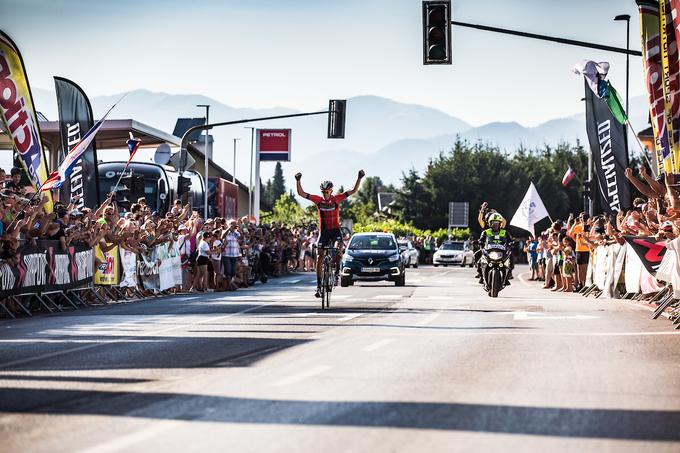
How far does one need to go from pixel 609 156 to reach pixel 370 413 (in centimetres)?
2105

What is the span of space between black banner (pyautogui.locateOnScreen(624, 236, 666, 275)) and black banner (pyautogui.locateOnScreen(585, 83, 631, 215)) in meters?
5.62

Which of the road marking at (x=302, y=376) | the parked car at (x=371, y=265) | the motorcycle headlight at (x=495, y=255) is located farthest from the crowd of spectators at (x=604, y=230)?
the road marking at (x=302, y=376)

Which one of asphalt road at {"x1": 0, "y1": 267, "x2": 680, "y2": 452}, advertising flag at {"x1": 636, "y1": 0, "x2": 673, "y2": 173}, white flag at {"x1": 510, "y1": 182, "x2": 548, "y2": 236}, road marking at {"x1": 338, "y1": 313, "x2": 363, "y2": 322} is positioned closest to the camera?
asphalt road at {"x1": 0, "y1": 267, "x2": 680, "y2": 452}

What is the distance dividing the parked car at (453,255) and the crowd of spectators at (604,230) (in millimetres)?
30332

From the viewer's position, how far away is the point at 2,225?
61.1ft

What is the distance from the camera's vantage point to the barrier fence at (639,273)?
17.8 meters

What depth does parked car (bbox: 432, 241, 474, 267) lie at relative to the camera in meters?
71.3

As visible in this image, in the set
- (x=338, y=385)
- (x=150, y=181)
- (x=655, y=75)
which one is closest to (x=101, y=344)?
(x=338, y=385)

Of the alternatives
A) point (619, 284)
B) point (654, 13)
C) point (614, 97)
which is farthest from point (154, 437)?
point (614, 97)

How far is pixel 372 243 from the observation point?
3500cm

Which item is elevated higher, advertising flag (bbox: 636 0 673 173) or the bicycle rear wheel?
advertising flag (bbox: 636 0 673 173)

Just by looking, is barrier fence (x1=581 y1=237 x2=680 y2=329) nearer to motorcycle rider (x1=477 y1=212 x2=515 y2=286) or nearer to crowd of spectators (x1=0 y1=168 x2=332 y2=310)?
motorcycle rider (x1=477 y1=212 x2=515 y2=286)

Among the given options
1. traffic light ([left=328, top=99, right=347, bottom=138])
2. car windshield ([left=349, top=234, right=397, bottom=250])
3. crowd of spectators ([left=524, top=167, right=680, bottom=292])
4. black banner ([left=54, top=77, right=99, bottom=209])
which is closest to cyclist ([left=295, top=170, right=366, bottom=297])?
crowd of spectators ([left=524, top=167, right=680, bottom=292])

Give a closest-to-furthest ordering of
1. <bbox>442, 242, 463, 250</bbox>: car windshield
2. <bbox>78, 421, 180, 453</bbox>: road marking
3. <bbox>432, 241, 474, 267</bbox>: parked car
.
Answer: <bbox>78, 421, 180, 453</bbox>: road marking, <bbox>432, 241, 474, 267</bbox>: parked car, <bbox>442, 242, 463, 250</bbox>: car windshield
